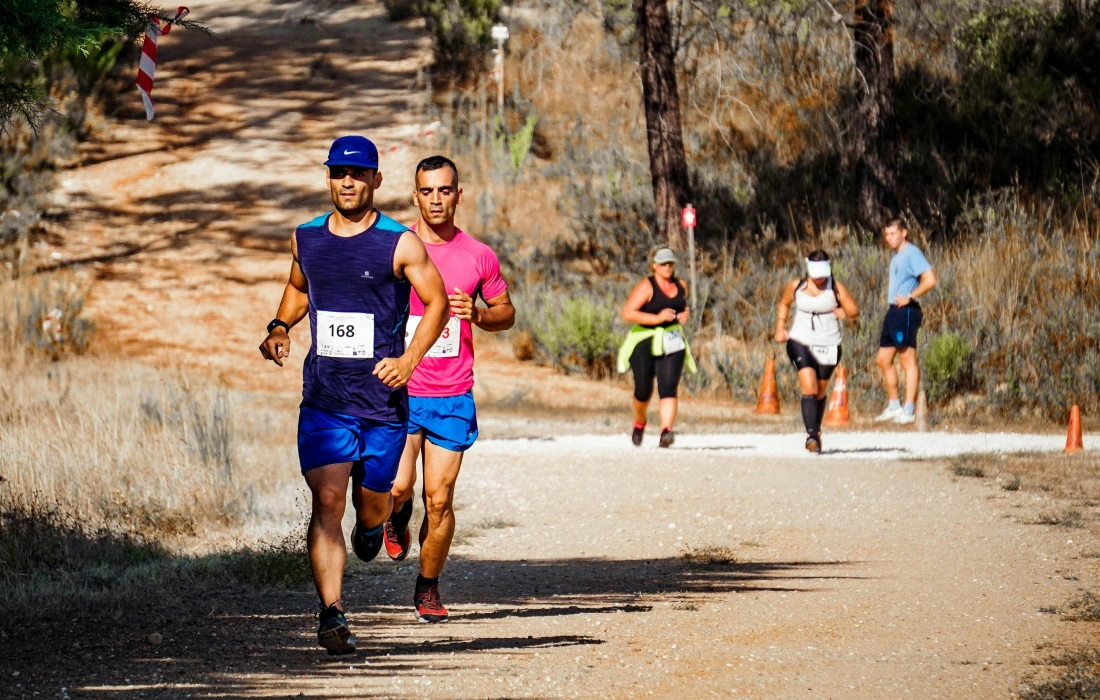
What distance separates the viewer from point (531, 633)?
743cm

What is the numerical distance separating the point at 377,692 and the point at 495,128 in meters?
24.3

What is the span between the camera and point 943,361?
58.6ft

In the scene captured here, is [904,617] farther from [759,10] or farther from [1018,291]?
[759,10]

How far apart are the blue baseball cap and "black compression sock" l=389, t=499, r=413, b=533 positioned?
2.18 meters

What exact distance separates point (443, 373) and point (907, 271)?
910cm

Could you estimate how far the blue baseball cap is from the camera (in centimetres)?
646

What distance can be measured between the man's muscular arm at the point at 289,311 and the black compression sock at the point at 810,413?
745 centimetres

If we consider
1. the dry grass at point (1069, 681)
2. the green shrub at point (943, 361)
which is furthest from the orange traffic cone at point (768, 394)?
the dry grass at point (1069, 681)

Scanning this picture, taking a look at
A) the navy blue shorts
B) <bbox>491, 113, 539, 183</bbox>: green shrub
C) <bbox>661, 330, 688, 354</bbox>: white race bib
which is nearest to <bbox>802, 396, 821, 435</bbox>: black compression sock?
<bbox>661, 330, 688, 354</bbox>: white race bib

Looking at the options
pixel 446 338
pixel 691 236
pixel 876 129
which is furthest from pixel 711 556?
pixel 876 129

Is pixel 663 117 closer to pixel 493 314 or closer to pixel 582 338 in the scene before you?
pixel 582 338

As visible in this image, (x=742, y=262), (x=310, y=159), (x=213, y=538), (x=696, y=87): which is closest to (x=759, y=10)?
(x=742, y=262)

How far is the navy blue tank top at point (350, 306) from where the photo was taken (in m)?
6.45

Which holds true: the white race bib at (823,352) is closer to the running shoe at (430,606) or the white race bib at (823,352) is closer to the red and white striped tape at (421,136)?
the running shoe at (430,606)
